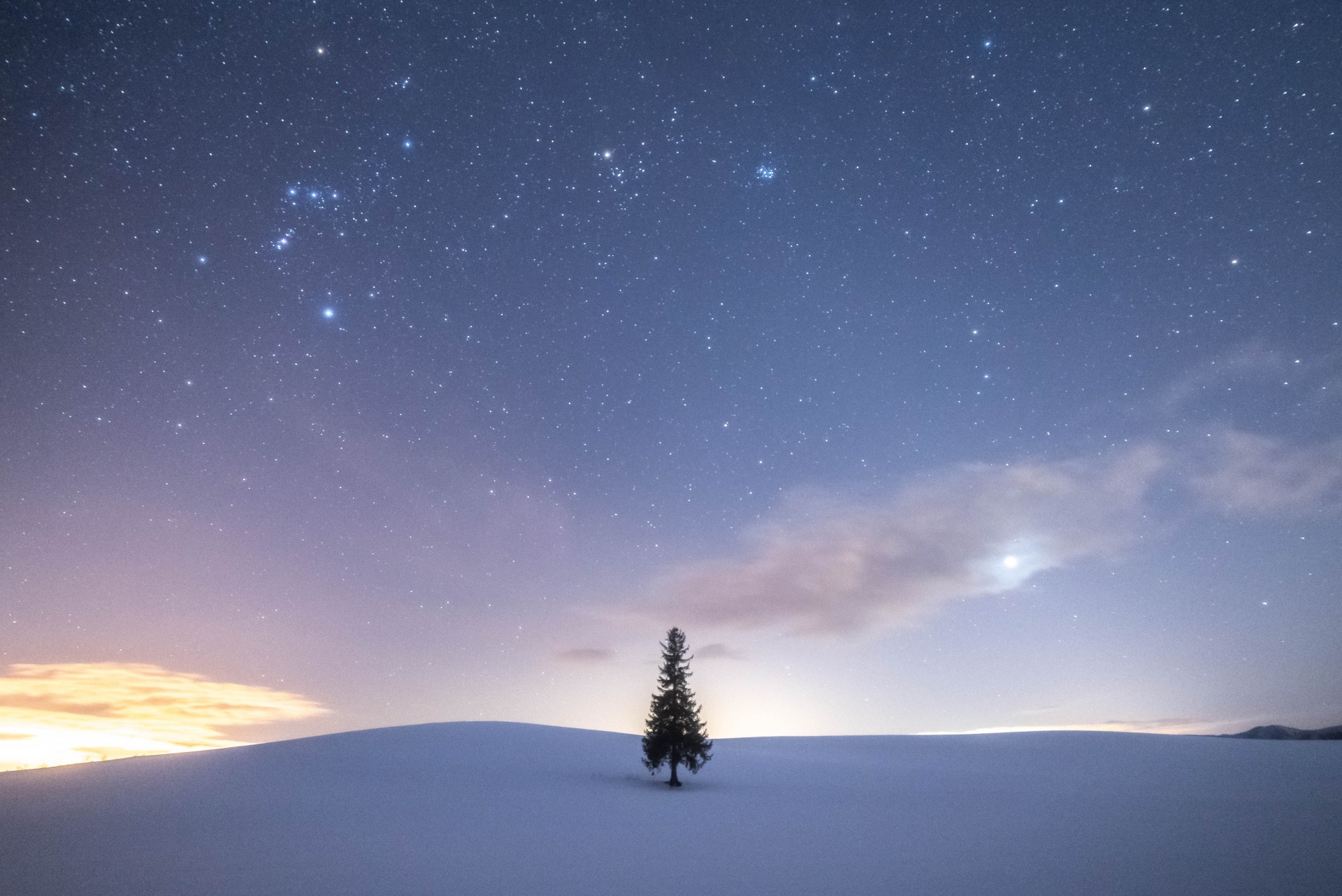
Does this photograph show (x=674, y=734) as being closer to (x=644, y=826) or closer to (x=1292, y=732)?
(x=644, y=826)

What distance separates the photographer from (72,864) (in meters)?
14.1

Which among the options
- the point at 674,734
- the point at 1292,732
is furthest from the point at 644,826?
the point at 1292,732

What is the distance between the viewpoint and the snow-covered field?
43.4 ft

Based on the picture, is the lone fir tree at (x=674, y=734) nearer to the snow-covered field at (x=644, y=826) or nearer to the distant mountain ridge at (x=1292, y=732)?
the snow-covered field at (x=644, y=826)

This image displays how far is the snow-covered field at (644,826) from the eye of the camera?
13219mm

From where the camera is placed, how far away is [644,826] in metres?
18.4

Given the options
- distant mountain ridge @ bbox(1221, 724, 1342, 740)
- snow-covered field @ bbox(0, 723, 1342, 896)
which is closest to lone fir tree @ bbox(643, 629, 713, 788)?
snow-covered field @ bbox(0, 723, 1342, 896)

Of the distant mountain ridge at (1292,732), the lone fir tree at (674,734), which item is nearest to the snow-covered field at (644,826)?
the lone fir tree at (674,734)

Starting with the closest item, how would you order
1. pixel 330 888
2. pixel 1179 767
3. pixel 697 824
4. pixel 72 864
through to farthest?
pixel 330 888
pixel 72 864
pixel 697 824
pixel 1179 767

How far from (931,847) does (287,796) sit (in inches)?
830

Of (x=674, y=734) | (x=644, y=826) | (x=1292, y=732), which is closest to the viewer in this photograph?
(x=644, y=826)

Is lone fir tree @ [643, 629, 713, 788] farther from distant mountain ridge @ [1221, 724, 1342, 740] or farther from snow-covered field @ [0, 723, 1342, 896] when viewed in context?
distant mountain ridge @ [1221, 724, 1342, 740]

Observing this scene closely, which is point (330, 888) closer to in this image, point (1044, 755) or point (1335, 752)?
point (1044, 755)

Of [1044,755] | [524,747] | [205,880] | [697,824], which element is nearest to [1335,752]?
[1044,755]
